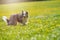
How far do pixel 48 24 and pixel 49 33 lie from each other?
0.10 metres

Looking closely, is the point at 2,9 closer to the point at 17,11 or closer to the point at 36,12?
the point at 17,11

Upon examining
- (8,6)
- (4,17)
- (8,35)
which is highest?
(8,6)

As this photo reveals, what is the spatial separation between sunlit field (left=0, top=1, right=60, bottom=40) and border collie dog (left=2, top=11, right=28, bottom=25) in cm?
4

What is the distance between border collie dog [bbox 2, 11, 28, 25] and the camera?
5.67 feet

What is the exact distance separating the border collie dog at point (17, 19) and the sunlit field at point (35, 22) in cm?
4

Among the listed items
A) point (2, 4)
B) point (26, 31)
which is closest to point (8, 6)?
point (2, 4)

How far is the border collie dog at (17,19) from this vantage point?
173 centimetres

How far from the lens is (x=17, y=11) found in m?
1.74

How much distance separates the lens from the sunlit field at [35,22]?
1.67 meters

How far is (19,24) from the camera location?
1747 mm

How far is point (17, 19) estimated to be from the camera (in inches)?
69.0

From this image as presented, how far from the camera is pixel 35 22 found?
1.73 meters

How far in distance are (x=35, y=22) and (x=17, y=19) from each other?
21 cm

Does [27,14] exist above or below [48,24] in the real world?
above
